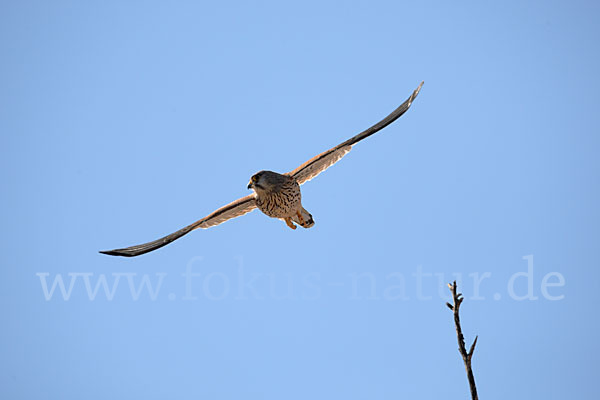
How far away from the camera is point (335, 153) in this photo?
1302cm

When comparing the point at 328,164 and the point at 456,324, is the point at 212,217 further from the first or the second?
the point at 456,324

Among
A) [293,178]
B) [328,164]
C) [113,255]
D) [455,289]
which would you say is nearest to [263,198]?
[293,178]

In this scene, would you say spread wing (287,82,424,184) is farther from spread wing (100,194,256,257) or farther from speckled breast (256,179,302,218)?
spread wing (100,194,256,257)

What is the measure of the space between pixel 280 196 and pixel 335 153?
5.28 feet

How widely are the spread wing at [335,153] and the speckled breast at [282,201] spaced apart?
0.64 m

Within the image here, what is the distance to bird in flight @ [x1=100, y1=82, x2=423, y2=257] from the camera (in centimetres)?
1168

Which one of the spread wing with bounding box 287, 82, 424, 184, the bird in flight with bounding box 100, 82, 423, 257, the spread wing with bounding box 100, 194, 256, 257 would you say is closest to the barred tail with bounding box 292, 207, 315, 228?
the bird in flight with bounding box 100, 82, 423, 257

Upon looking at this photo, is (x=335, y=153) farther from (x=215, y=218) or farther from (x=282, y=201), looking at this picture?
(x=215, y=218)

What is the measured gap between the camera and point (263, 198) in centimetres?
1212

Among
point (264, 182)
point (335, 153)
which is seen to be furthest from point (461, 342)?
point (335, 153)

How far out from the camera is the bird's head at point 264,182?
11.9 meters

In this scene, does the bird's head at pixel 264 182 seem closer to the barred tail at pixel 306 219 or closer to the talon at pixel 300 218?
the talon at pixel 300 218

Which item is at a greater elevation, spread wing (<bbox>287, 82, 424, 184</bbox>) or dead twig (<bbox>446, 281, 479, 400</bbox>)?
spread wing (<bbox>287, 82, 424, 184</bbox>)

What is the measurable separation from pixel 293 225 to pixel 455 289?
22.3ft
